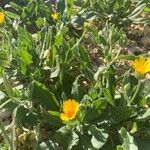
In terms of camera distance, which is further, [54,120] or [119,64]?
[119,64]

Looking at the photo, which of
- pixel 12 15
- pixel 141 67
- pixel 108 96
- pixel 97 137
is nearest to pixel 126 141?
pixel 97 137

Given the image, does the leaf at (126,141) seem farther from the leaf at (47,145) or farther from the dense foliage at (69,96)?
the leaf at (47,145)

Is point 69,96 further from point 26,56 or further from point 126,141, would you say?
point 126,141

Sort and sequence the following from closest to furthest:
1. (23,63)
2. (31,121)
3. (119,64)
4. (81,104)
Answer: (81,104) → (31,121) → (23,63) → (119,64)

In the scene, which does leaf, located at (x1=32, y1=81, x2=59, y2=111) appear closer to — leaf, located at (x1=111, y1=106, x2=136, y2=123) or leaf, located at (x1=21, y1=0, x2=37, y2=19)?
leaf, located at (x1=111, y1=106, x2=136, y2=123)

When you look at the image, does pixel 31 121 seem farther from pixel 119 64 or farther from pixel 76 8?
pixel 76 8

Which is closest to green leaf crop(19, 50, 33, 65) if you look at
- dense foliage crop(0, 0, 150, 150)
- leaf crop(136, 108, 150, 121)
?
dense foliage crop(0, 0, 150, 150)

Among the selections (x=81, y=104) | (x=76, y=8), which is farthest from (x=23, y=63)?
(x=76, y=8)
